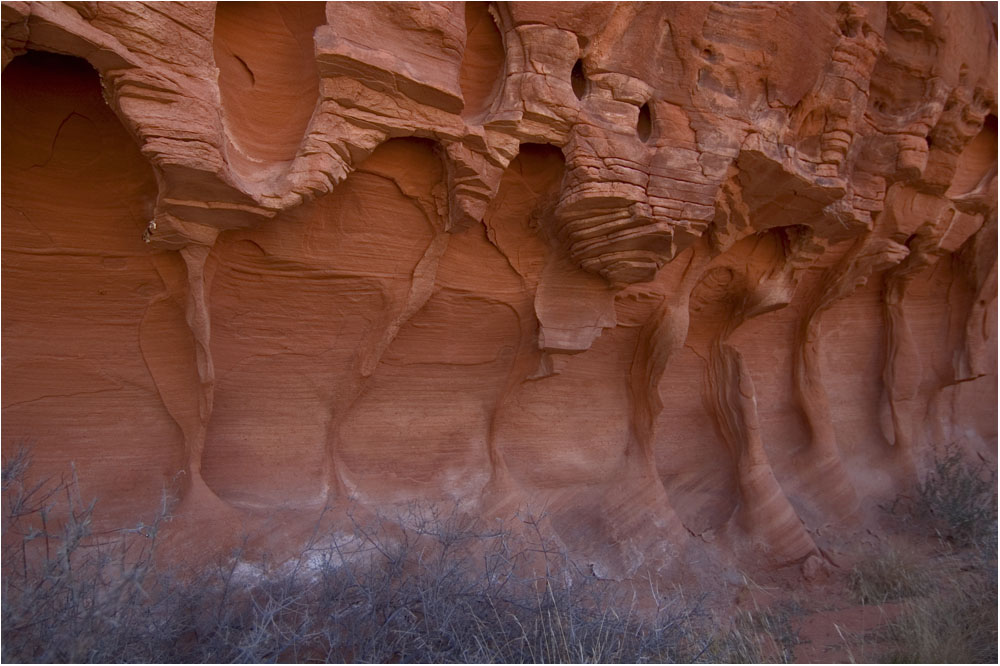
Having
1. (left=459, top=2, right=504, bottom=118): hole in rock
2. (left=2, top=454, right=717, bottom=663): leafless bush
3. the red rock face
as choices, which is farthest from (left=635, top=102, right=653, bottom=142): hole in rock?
(left=2, top=454, right=717, bottom=663): leafless bush

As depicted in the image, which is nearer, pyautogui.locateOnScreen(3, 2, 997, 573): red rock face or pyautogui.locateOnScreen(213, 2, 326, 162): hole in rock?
pyautogui.locateOnScreen(3, 2, 997, 573): red rock face

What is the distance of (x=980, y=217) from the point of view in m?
6.20

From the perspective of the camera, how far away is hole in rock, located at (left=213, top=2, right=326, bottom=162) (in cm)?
316

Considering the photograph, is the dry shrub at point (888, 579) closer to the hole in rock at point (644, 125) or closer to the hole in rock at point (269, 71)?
the hole in rock at point (644, 125)

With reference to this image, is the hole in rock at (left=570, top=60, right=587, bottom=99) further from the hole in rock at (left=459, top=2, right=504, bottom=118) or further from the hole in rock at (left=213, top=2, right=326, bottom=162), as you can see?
the hole in rock at (left=213, top=2, right=326, bottom=162)

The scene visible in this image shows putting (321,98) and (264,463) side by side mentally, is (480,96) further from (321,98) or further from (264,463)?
(264,463)

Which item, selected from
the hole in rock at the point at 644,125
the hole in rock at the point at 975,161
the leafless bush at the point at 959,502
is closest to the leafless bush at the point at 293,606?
the hole in rock at the point at 644,125

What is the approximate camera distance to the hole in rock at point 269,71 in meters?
3.16

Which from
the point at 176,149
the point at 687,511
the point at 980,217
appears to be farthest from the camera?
the point at 980,217

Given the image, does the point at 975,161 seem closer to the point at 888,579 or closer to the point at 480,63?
the point at 888,579

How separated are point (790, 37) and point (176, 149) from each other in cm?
367

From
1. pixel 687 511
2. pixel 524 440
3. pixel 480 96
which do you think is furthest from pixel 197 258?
pixel 687 511

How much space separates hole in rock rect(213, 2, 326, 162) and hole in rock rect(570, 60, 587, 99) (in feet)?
4.70

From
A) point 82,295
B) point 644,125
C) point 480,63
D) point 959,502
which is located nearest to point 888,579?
point 959,502
